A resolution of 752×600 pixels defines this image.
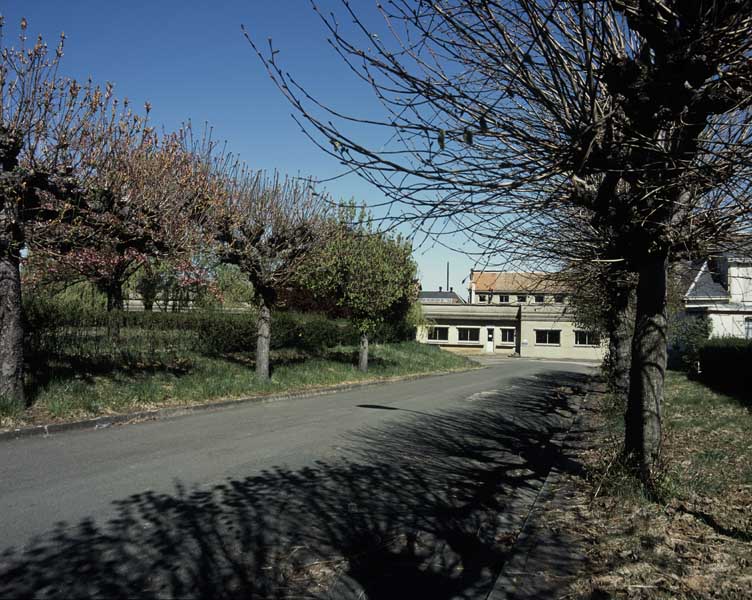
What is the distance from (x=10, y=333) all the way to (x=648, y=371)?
927 centimetres

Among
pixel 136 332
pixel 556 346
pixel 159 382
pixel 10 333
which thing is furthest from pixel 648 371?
pixel 556 346

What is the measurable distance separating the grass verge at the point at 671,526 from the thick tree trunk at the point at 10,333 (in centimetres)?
847

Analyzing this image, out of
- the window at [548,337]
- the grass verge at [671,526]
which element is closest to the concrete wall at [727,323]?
the window at [548,337]

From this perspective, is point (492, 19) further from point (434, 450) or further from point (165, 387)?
point (165, 387)

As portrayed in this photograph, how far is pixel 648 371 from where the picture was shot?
5605 mm

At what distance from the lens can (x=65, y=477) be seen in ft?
20.7

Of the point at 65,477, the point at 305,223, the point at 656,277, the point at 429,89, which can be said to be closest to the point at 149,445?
the point at 65,477

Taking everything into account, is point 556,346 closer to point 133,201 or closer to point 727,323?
point 727,323

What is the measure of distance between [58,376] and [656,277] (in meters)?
10.7

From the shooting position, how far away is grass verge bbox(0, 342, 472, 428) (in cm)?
987

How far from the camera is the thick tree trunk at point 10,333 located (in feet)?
30.3

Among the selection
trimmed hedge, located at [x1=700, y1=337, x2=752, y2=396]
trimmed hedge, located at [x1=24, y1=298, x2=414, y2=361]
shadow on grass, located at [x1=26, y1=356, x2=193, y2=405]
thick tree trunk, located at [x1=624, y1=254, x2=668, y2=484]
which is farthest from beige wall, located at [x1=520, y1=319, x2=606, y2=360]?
thick tree trunk, located at [x1=624, y1=254, x2=668, y2=484]

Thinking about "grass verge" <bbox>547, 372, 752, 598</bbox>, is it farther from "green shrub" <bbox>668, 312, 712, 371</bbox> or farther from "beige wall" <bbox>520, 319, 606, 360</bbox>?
"beige wall" <bbox>520, 319, 606, 360</bbox>

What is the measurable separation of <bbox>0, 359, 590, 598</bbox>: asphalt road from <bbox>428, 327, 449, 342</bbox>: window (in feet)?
141
